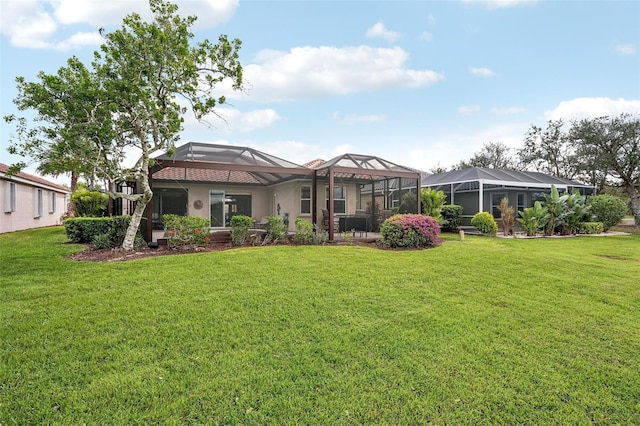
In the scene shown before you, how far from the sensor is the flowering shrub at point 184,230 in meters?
9.27

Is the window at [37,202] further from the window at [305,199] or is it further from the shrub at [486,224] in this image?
the shrub at [486,224]

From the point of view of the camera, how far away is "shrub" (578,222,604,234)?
52.6 ft

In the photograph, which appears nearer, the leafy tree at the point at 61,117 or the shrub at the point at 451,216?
the leafy tree at the point at 61,117

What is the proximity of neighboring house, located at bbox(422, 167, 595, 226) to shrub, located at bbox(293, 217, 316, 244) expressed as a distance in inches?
417

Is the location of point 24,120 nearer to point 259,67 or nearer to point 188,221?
point 188,221

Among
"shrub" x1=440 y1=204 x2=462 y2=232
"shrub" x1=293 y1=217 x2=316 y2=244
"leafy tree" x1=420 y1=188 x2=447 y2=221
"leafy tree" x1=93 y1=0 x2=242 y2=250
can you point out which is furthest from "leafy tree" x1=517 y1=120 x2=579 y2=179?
"leafy tree" x1=93 y1=0 x2=242 y2=250

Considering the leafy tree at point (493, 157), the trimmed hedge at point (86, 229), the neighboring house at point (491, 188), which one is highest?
the leafy tree at point (493, 157)

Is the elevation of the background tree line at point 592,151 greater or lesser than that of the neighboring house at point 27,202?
greater

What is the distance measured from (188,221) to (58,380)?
6805 mm

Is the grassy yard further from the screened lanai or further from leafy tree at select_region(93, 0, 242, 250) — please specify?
the screened lanai

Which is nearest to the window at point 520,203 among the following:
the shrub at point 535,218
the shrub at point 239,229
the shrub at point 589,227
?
the shrub at point 589,227

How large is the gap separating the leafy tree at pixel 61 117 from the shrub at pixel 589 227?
20.3 meters

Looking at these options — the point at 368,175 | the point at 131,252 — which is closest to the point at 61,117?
the point at 131,252

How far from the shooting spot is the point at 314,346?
364 cm
